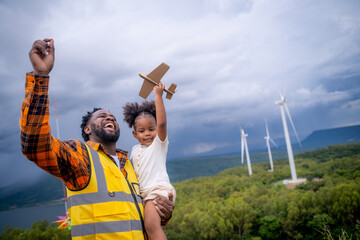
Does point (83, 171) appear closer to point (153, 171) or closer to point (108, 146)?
point (108, 146)

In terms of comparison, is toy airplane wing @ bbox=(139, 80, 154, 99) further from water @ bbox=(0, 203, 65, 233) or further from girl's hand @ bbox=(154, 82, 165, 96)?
water @ bbox=(0, 203, 65, 233)

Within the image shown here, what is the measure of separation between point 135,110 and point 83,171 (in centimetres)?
214

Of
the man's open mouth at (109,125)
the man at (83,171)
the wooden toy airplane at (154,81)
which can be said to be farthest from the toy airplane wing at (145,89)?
the man at (83,171)

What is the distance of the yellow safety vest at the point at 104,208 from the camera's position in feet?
8.59

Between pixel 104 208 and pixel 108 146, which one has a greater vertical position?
pixel 108 146

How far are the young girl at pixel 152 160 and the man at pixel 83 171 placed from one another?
124 mm

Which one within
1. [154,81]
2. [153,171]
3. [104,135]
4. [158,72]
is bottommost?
[153,171]

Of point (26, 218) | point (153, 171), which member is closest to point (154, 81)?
point (153, 171)

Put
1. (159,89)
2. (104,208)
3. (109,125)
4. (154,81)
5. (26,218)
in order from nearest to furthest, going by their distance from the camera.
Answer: (104,208), (109,125), (159,89), (154,81), (26,218)

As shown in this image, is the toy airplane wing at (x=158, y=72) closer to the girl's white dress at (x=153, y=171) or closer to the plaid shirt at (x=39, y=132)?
the girl's white dress at (x=153, y=171)

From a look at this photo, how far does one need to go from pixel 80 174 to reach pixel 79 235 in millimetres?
594

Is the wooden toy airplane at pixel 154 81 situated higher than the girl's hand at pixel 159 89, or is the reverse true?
the wooden toy airplane at pixel 154 81

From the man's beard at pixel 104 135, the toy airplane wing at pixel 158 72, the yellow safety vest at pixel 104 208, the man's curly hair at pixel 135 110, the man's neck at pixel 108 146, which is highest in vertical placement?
the toy airplane wing at pixel 158 72

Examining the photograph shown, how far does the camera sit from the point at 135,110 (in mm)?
4734
